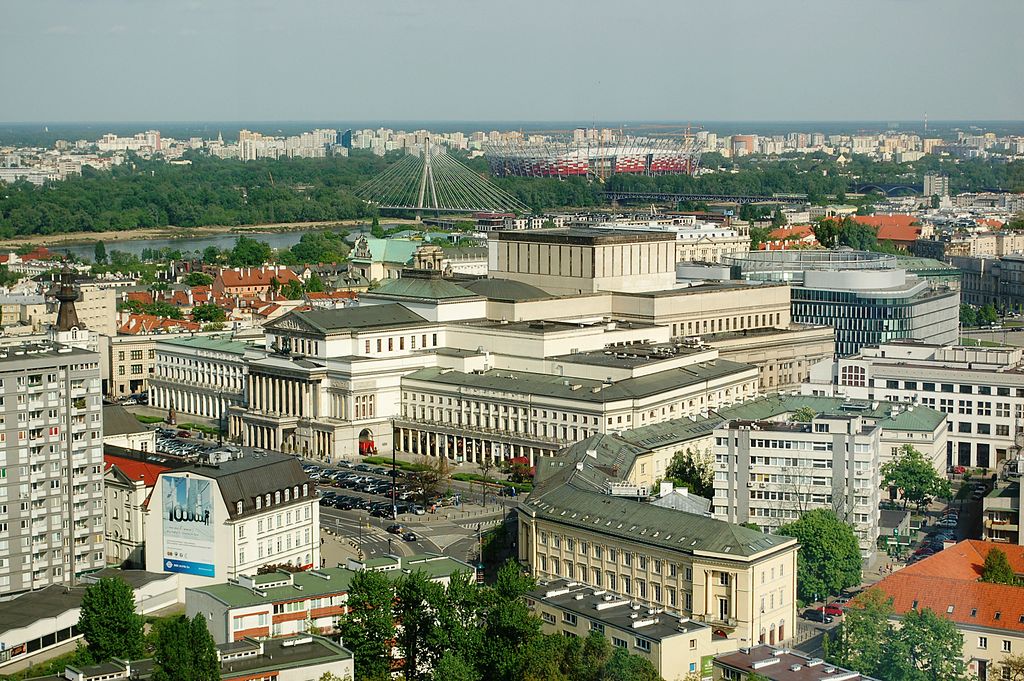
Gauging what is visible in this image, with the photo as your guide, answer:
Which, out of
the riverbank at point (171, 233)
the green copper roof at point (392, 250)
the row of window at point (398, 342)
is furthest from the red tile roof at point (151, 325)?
the riverbank at point (171, 233)

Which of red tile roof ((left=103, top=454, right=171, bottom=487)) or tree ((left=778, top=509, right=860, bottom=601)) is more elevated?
red tile roof ((left=103, top=454, right=171, bottom=487))

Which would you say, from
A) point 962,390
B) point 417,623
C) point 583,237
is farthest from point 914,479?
point 583,237

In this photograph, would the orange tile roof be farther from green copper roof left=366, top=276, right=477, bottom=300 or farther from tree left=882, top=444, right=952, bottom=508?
green copper roof left=366, top=276, right=477, bottom=300

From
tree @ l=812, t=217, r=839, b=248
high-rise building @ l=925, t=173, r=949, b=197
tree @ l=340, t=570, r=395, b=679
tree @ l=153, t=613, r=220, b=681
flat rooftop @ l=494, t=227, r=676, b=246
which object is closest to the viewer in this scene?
tree @ l=153, t=613, r=220, b=681

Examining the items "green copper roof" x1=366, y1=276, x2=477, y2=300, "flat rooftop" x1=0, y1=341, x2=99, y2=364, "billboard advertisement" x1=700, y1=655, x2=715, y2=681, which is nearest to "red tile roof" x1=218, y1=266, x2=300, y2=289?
"green copper roof" x1=366, y1=276, x2=477, y2=300

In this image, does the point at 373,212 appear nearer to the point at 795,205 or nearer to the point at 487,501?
the point at 795,205

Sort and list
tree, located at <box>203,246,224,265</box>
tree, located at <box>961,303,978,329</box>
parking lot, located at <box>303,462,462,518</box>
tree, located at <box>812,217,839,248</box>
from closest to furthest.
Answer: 1. parking lot, located at <box>303,462,462,518</box>
2. tree, located at <box>961,303,978,329</box>
3. tree, located at <box>812,217,839,248</box>
4. tree, located at <box>203,246,224,265</box>

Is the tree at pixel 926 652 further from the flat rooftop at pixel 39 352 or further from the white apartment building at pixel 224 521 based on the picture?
the flat rooftop at pixel 39 352
